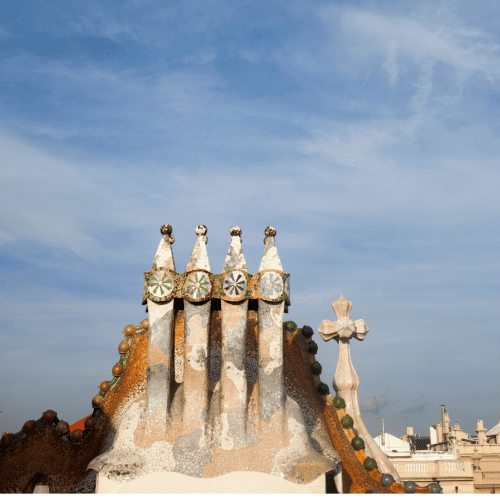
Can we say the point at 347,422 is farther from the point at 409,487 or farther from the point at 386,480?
the point at 409,487

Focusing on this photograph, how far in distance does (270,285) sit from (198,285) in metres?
1.62

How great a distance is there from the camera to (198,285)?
12461 mm

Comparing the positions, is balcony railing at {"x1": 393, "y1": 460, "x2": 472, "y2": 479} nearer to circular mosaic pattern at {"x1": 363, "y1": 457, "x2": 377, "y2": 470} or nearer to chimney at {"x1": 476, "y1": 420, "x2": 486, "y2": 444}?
chimney at {"x1": 476, "y1": 420, "x2": 486, "y2": 444}

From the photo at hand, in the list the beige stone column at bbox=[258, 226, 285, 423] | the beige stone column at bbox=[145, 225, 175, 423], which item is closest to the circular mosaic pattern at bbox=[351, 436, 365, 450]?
the beige stone column at bbox=[258, 226, 285, 423]

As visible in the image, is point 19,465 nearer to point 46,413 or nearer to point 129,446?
point 46,413

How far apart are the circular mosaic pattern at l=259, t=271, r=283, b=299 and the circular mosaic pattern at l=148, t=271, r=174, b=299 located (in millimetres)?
2054

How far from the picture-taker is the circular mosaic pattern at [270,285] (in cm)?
1249

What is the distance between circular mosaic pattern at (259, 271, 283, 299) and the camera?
12.5 meters

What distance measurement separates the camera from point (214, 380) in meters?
13.9

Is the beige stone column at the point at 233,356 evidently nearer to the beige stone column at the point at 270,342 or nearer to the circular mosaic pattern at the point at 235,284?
A: the circular mosaic pattern at the point at 235,284

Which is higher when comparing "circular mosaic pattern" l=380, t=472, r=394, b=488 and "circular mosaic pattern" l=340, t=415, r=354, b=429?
"circular mosaic pattern" l=340, t=415, r=354, b=429

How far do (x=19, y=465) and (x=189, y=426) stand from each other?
15.8 ft
